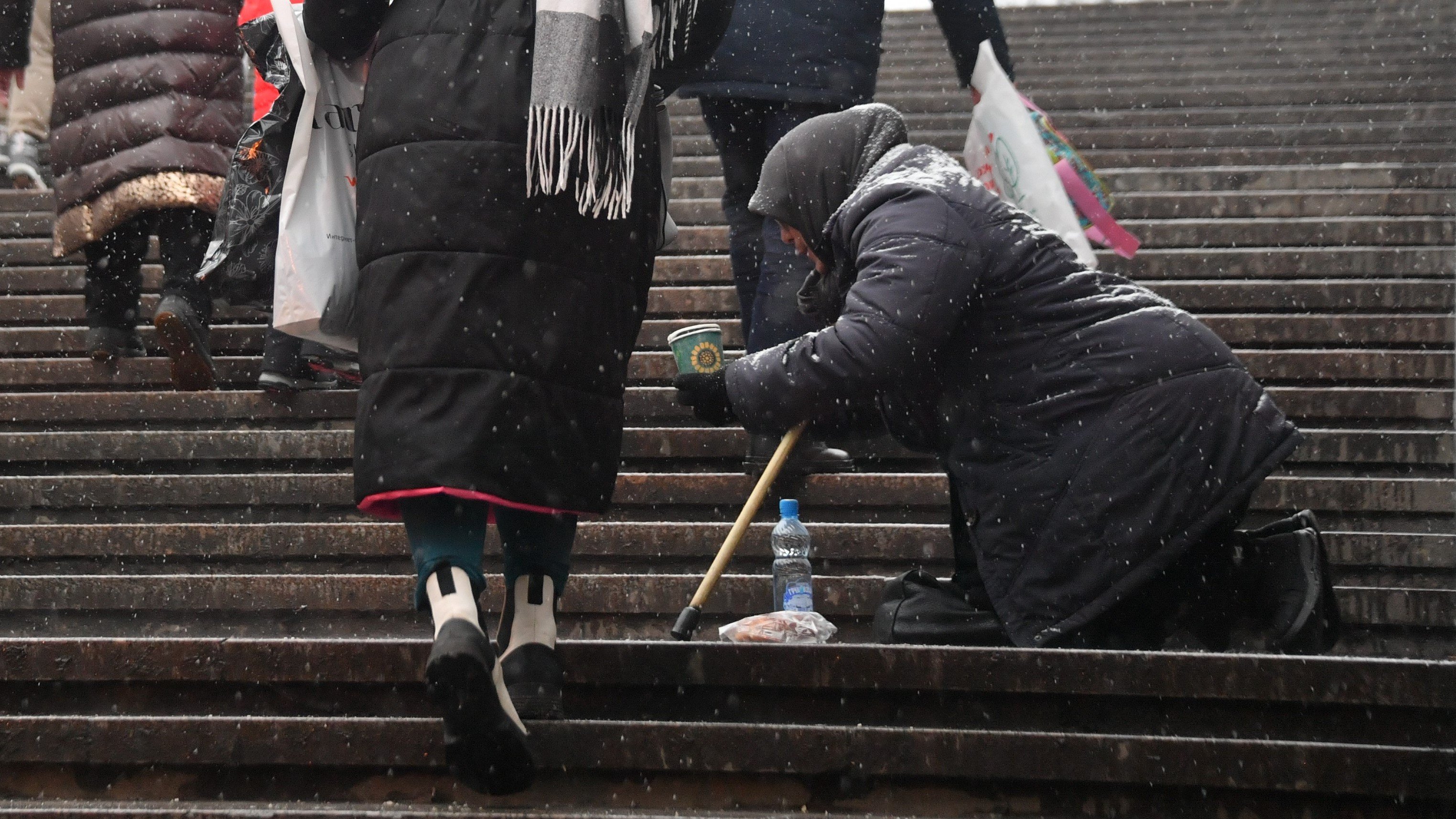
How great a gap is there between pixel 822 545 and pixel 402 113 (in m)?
1.88

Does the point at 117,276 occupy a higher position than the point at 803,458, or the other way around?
the point at 117,276

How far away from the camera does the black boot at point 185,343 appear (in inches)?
178

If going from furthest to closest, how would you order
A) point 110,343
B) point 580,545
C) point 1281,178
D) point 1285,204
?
point 1281,178 < point 1285,204 < point 110,343 < point 580,545

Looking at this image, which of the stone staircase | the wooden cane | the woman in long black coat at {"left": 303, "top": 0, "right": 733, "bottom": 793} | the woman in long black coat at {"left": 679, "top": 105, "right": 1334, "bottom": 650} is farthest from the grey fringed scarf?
the wooden cane

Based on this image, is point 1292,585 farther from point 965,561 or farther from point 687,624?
point 687,624

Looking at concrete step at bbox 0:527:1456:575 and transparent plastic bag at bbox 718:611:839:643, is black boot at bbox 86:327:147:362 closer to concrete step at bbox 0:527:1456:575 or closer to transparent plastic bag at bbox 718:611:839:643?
concrete step at bbox 0:527:1456:575

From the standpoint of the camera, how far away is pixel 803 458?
4.08 metres

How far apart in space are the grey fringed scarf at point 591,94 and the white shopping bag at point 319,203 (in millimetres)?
449

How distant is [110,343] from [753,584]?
107 inches

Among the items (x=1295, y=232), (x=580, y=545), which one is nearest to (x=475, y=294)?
(x=580, y=545)

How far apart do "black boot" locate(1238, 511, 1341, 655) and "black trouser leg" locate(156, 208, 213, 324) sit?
3.39 m

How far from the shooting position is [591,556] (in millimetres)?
3891

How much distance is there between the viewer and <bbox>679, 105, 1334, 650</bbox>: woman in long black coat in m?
2.71

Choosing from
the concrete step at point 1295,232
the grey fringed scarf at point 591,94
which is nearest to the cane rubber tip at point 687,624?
the grey fringed scarf at point 591,94
